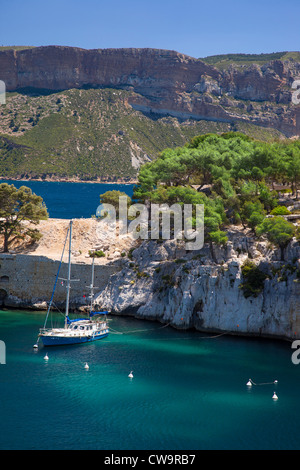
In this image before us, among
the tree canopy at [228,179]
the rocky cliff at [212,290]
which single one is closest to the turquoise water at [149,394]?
the rocky cliff at [212,290]

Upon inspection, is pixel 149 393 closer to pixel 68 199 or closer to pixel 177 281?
pixel 177 281

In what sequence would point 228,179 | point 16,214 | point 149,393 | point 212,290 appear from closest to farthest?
point 149,393, point 212,290, point 228,179, point 16,214

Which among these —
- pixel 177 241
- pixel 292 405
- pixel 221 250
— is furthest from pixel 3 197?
pixel 292 405

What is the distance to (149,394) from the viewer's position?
3853 cm

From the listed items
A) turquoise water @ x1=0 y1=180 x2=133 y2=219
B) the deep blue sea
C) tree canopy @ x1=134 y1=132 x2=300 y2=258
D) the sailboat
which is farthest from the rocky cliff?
turquoise water @ x1=0 y1=180 x2=133 y2=219

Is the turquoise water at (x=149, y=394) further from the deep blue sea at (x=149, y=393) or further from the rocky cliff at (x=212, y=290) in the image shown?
the rocky cliff at (x=212, y=290)

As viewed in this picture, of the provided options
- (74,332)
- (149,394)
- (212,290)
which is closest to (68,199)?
(212,290)

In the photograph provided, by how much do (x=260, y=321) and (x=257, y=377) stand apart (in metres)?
11.1

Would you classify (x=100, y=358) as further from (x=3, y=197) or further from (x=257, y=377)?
(x=3, y=197)

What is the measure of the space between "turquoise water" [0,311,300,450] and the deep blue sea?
0.21 feet

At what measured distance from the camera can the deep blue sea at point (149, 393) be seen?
31.9 metres

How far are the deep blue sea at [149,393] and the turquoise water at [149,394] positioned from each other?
63 mm

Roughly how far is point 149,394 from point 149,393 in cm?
19

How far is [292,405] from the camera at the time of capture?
37.4m
